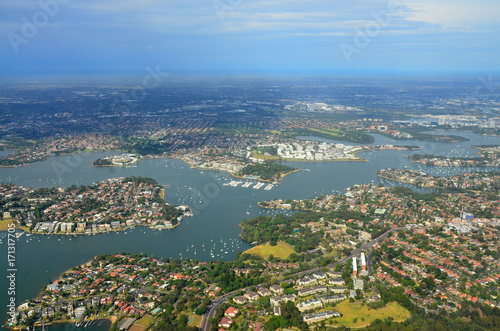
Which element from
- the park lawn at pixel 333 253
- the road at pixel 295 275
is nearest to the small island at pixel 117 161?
the park lawn at pixel 333 253

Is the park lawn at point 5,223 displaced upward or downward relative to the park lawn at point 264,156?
downward

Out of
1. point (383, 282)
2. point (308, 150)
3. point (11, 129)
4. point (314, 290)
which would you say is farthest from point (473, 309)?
point (11, 129)

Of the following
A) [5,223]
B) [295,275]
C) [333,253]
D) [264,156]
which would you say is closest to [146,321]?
[295,275]

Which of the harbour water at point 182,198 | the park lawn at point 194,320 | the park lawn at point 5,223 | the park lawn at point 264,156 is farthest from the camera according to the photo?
the park lawn at point 264,156

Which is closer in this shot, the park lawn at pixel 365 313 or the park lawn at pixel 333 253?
the park lawn at pixel 365 313

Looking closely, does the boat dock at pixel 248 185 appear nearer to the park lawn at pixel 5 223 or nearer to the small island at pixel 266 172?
the small island at pixel 266 172

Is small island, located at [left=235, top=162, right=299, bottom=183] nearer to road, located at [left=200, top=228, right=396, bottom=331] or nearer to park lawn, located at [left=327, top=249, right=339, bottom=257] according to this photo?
road, located at [left=200, top=228, right=396, bottom=331]

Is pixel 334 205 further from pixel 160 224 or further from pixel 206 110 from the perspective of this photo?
pixel 206 110
